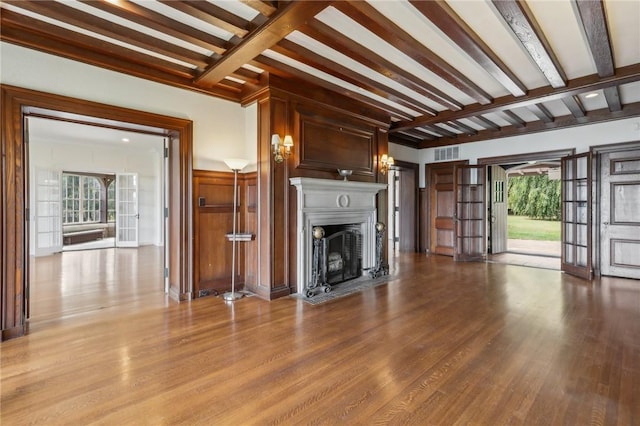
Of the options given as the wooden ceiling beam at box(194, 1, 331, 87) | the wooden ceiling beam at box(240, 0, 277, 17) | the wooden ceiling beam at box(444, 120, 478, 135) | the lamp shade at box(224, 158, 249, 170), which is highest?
the wooden ceiling beam at box(444, 120, 478, 135)

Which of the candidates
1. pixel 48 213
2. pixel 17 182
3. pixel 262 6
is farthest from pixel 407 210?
pixel 48 213

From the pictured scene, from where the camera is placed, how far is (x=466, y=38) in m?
2.93

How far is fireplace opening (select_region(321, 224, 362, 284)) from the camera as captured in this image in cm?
456

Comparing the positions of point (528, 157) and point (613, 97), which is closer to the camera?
point (613, 97)

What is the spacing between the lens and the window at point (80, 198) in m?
9.95

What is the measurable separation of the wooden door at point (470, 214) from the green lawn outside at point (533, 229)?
573 centimetres

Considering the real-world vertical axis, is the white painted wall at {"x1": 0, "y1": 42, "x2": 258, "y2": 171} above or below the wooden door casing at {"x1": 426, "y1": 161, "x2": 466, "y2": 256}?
above

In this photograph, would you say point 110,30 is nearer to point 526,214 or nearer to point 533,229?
point 533,229

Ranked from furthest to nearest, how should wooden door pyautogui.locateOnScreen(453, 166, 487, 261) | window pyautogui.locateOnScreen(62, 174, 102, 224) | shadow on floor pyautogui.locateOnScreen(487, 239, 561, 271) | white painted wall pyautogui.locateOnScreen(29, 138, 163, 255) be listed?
window pyautogui.locateOnScreen(62, 174, 102, 224) → white painted wall pyautogui.locateOnScreen(29, 138, 163, 255) → wooden door pyautogui.locateOnScreen(453, 166, 487, 261) → shadow on floor pyautogui.locateOnScreen(487, 239, 561, 271)

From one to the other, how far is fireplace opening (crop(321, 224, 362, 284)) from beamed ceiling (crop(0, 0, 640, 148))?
7.05 ft

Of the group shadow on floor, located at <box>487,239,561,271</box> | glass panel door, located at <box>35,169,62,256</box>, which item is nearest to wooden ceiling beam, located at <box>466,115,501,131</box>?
shadow on floor, located at <box>487,239,561,271</box>

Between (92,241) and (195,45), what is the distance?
998cm

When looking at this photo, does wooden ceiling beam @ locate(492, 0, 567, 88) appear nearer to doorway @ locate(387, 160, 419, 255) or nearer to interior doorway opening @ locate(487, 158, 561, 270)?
interior doorway opening @ locate(487, 158, 561, 270)

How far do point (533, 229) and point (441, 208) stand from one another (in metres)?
6.41
